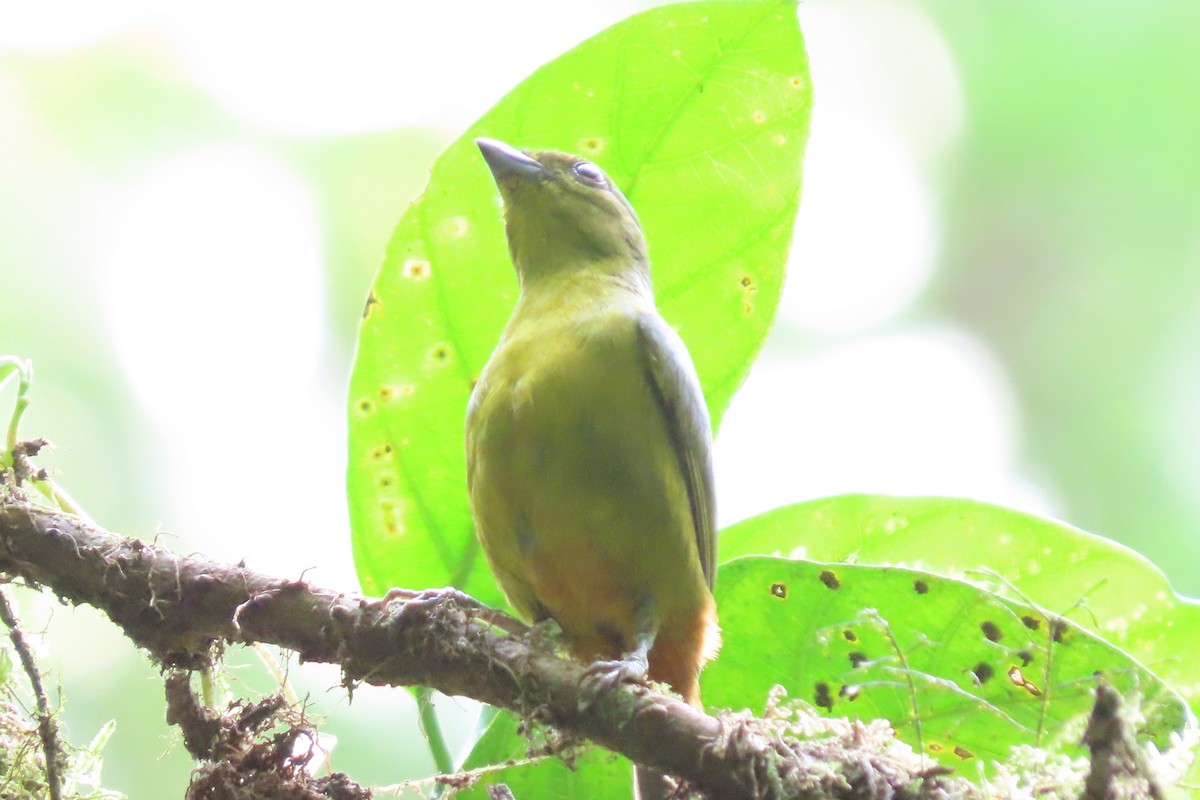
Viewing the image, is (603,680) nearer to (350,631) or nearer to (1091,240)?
(350,631)

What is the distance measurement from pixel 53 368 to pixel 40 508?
129 inches

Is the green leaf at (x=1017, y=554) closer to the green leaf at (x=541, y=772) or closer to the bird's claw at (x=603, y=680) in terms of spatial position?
the green leaf at (x=541, y=772)

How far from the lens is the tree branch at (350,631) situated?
1.60 metres

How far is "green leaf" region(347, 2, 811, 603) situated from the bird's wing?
0.20 m

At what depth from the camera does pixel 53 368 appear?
4.95 m

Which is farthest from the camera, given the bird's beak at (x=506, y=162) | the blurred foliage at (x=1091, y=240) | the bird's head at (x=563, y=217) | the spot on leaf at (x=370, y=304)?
the blurred foliage at (x=1091, y=240)

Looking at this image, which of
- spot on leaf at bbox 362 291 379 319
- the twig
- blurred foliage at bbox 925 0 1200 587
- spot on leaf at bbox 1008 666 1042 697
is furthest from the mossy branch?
blurred foliage at bbox 925 0 1200 587

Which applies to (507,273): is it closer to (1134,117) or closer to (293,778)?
(293,778)

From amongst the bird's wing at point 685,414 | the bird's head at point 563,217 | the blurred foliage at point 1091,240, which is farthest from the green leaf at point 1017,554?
the blurred foliage at point 1091,240

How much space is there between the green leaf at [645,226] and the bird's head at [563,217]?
2.3 inches

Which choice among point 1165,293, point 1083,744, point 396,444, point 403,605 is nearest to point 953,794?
point 1083,744

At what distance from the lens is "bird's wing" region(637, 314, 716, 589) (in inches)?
91.9

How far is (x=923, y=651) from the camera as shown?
203 centimetres

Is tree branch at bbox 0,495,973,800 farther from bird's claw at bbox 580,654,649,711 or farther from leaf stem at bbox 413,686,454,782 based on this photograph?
leaf stem at bbox 413,686,454,782
